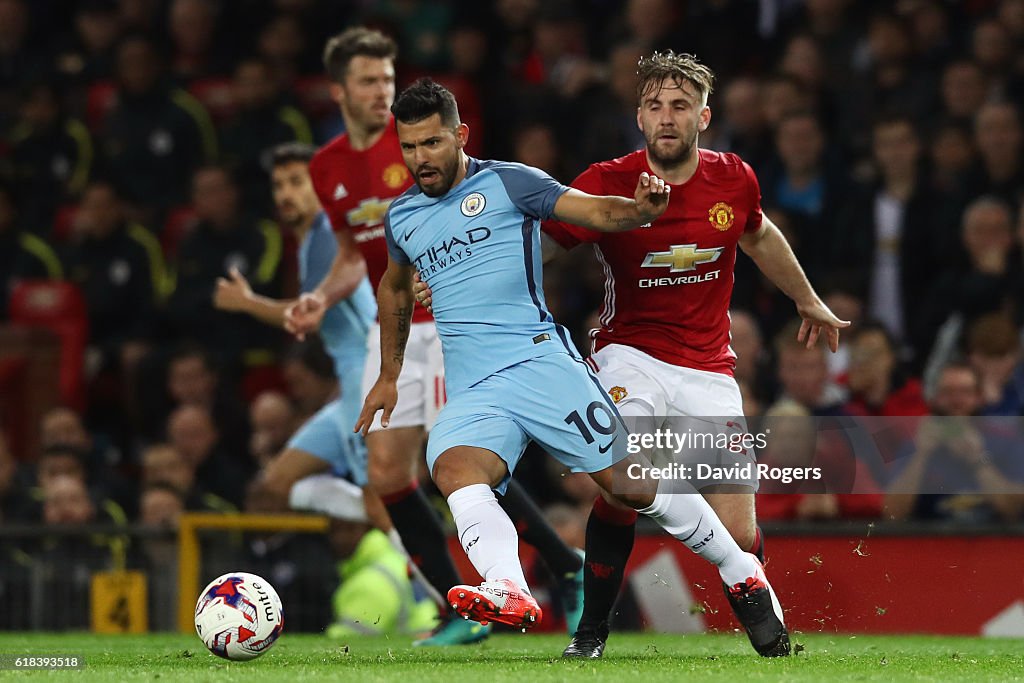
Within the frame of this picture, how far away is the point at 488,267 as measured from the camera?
632cm

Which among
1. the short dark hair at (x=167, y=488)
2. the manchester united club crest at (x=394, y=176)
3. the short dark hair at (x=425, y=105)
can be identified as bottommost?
the short dark hair at (x=167, y=488)

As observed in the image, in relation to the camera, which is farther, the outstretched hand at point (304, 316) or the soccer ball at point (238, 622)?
the outstretched hand at point (304, 316)

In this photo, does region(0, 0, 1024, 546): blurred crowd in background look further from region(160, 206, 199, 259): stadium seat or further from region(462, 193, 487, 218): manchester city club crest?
region(462, 193, 487, 218): manchester city club crest

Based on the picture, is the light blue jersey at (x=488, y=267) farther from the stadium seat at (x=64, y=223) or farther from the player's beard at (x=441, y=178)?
the stadium seat at (x=64, y=223)

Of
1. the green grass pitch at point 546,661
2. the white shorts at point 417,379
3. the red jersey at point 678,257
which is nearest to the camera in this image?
the green grass pitch at point 546,661

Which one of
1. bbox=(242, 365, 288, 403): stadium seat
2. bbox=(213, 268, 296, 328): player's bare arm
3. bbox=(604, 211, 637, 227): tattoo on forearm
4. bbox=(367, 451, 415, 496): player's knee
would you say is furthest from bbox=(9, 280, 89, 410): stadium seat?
bbox=(604, 211, 637, 227): tattoo on forearm

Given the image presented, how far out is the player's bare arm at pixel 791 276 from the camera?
6.98 meters

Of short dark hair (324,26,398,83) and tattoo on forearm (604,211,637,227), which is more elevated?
short dark hair (324,26,398,83)

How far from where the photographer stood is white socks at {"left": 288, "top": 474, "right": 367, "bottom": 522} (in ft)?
30.8

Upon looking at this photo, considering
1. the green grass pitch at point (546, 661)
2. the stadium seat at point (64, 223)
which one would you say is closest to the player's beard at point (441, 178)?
the green grass pitch at point (546, 661)

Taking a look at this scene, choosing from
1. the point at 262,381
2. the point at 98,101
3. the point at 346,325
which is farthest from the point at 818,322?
the point at 98,101

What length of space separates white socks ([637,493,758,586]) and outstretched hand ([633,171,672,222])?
1.06m

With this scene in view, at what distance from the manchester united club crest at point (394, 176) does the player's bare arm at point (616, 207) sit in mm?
1883

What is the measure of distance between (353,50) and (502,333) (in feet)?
7.71
